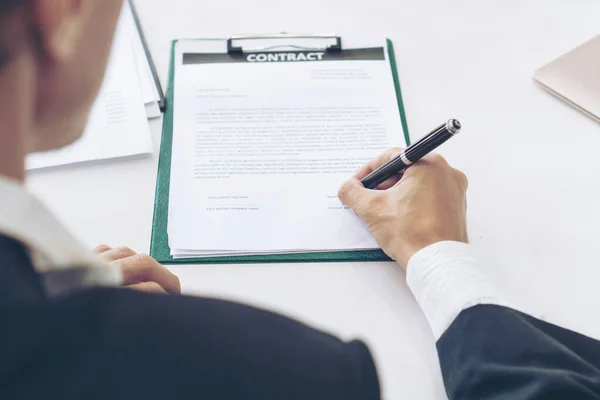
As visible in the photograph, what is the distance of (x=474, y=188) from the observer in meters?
0.74

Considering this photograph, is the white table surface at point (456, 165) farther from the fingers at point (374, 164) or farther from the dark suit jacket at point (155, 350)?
the dark suit jacket at point (155, 350)

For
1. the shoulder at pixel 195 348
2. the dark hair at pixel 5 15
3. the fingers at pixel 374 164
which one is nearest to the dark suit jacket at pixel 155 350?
the shoulder at pixel 195 348

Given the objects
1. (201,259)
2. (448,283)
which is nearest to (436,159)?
(448,283)

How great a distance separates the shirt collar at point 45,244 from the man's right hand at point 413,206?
1.25 feet

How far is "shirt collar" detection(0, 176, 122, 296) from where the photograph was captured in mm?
313

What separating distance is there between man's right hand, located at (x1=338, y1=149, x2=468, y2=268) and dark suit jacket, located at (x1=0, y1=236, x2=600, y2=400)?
0.29 m

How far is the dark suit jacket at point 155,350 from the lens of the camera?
280mm

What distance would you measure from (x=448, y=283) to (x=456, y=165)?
218mm

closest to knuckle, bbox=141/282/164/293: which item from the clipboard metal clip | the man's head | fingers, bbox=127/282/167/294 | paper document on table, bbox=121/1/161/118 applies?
fingers, bbox=127/282/167/294

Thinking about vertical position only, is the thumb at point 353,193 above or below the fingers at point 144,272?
above

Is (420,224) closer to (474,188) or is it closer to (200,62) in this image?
(474,188)

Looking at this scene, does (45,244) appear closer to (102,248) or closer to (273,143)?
(102,248)

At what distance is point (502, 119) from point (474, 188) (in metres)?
0.14

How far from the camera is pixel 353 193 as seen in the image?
0.68 meters
